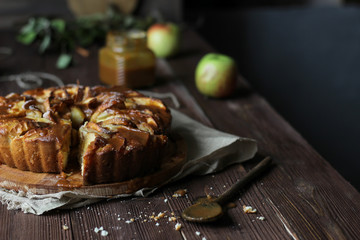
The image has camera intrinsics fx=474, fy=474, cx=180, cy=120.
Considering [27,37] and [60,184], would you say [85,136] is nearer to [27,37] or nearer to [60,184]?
[60,184]

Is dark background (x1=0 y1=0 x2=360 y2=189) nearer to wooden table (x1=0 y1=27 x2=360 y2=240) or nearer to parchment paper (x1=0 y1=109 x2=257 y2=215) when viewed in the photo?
wooden table (x1=0 y1=27 x2=360 y2=240)

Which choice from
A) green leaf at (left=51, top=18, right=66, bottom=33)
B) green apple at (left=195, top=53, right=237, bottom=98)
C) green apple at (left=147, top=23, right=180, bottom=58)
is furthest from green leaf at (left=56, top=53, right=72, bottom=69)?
green apple at (left=195, top=53, right=237, bottom=98)

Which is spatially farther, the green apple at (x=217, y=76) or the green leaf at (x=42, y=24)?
the green leaf at (x=42, y=24)

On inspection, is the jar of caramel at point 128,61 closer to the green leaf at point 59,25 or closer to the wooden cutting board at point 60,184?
the green leaf at point 59,25

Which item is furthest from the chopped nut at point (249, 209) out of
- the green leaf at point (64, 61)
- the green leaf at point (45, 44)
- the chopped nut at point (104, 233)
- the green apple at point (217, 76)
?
the green leaf at point (45, 44)

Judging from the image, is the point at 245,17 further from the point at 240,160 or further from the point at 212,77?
the point at 240,160

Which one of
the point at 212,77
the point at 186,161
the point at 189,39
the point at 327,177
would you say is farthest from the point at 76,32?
the point at 327,177

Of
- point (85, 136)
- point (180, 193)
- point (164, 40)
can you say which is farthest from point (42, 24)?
point (180, 193)
